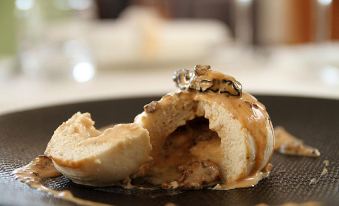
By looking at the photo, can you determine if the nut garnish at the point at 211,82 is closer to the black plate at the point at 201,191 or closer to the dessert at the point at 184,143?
the dessert at the point at 184,143

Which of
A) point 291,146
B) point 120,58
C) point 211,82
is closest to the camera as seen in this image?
point 211,82

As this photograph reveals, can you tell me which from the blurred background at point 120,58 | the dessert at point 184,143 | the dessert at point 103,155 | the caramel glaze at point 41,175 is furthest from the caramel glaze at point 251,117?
the blurred background at point 120,58

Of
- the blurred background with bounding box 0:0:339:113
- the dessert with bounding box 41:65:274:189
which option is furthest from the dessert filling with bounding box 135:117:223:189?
the blurred background with bounding box 0:0:339:113

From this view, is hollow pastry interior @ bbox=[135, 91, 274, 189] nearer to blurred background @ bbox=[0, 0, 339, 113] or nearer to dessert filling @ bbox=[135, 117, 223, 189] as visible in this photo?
dessert filling @ bbox=[135, 117, 223, 189]

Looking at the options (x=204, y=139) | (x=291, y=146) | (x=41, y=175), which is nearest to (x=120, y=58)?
(x=291, y=146)

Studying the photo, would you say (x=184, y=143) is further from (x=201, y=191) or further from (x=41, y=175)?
(x=41, y=175)

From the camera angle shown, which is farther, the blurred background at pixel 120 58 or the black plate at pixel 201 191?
the blurred background at pixel 120 58
